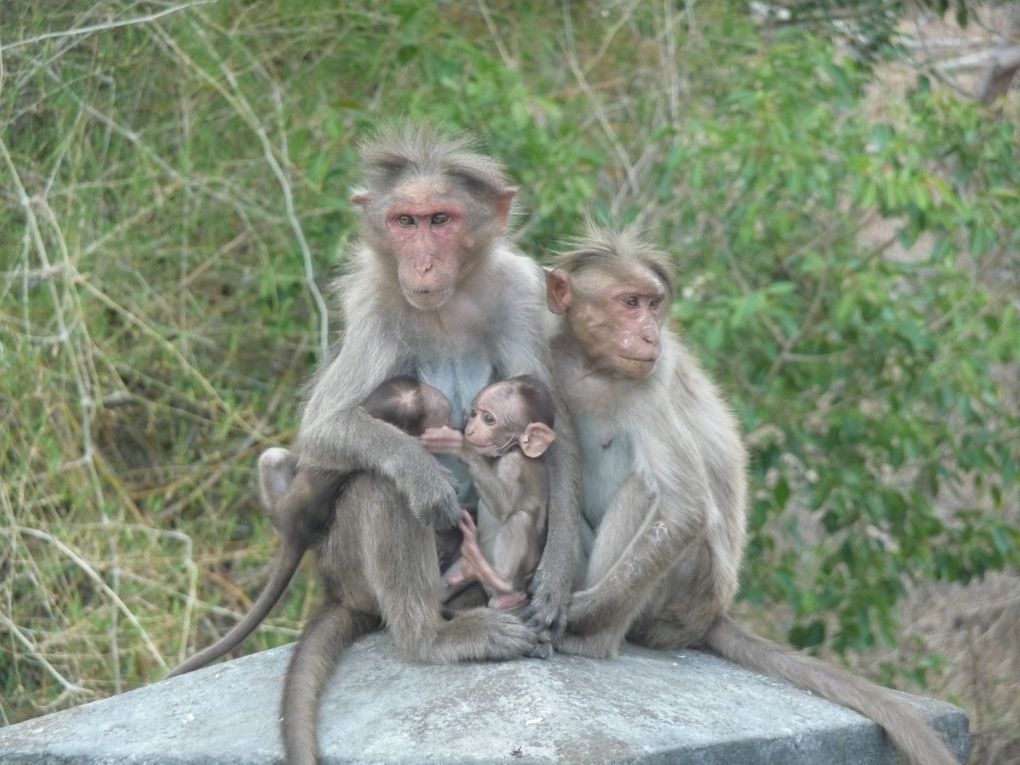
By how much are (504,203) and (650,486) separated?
1.09 metres

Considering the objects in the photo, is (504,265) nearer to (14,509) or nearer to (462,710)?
(462,710)

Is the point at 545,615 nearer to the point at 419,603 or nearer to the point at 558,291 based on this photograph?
the point at 419,603

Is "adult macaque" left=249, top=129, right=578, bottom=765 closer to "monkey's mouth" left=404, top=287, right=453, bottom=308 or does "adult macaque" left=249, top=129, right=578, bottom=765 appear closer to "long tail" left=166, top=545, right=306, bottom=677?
"monkey's mouth" left=404, top=287, right=453, bottom=308

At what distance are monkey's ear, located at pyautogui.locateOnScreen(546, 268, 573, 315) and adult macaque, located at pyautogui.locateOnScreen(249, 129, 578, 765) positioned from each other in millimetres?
58

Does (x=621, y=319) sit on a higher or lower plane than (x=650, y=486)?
higher

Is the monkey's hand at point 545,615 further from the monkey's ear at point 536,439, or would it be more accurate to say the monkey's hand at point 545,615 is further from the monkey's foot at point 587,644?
the monkey's ear at point 536,439

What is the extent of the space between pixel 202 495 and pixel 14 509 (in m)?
1.18

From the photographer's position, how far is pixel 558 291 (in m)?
5.46

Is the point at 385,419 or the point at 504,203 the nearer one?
the point at 385,419

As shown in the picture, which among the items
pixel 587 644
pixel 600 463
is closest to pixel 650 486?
pixel 600 463

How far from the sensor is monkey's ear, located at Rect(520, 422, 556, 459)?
5102 mm

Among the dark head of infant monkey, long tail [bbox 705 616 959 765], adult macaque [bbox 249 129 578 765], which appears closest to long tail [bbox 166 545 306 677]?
adult macaque [bbox 249 129 578 765]

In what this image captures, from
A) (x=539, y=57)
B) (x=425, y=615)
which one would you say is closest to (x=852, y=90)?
(x=539, y=57)

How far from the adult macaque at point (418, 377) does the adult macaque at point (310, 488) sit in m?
0.05
